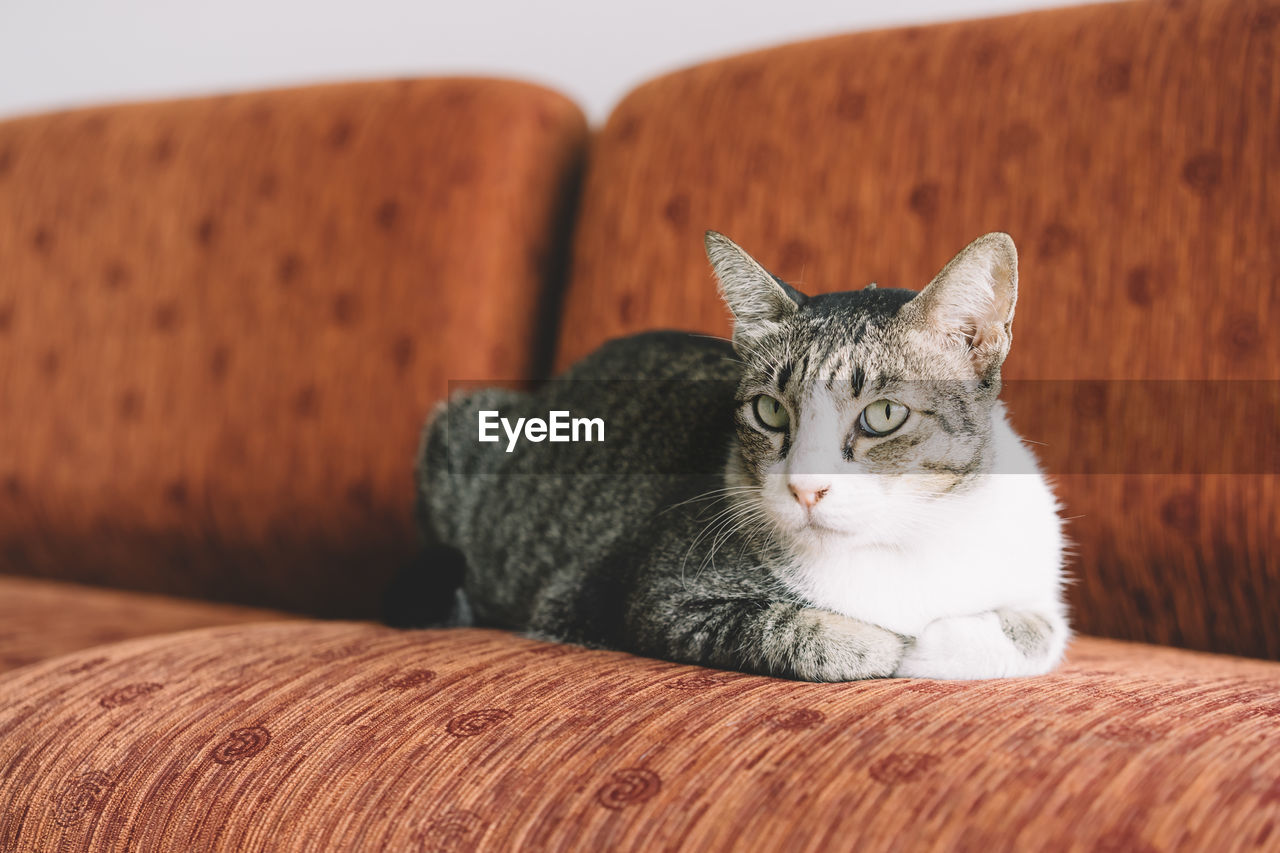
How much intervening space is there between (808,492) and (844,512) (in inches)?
1.6

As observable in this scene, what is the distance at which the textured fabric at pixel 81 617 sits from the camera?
133 cm

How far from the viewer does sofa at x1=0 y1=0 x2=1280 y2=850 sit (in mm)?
684

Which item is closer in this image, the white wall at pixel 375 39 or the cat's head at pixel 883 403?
the cat's head at pixel 883 403

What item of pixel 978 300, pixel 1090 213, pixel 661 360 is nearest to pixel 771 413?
pixel 978 300

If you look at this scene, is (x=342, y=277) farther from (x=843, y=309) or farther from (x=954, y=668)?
(x=954, y=668)

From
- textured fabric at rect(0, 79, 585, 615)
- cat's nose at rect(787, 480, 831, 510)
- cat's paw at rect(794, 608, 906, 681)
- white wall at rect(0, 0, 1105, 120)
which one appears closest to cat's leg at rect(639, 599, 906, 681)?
cat's paw at rect(794, 608, 906, 681)

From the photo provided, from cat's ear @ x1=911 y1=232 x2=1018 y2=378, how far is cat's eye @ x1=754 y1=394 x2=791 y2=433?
0.16 meters

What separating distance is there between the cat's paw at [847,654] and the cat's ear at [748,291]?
32 cm

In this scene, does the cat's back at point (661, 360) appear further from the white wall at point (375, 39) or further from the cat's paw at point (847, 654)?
the white wall at point (375, 39)

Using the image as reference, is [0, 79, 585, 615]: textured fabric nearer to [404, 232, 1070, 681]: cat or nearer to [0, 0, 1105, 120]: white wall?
[0, 0, 1105, 120]: white wall

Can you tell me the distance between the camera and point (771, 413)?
940 mm

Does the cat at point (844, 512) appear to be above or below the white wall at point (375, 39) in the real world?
below

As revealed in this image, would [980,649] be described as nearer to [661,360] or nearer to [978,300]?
[978,300]

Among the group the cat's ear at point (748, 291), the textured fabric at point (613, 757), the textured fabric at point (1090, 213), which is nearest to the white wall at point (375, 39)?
the textured fabric at point (1090, 213)
